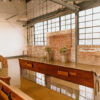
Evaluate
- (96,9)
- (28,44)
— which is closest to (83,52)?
(96,9)

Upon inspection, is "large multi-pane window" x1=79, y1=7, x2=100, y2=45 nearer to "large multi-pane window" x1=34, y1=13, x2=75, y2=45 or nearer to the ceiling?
"large multi-pane window" x1=34, y1=13, x2=75, y2=45

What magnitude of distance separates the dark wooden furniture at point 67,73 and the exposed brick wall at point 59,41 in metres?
1.60

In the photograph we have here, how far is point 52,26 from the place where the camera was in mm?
6848

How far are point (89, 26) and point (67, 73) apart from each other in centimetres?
253

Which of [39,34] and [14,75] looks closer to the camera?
[14,75]

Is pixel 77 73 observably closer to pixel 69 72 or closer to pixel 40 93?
pixel 69 72

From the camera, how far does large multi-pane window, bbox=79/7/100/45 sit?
4445 millimetres

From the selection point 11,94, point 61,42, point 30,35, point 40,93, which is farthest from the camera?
point 30,35

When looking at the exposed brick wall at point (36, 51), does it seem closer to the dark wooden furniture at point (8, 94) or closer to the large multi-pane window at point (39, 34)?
the large multi-pane window at point (39, 34)

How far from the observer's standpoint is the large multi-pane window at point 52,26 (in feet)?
18.5

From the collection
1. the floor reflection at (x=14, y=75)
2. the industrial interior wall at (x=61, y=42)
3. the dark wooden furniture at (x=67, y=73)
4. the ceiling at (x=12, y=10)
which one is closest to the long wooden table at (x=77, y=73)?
the dark wooden furniture at (x=67, y=73)

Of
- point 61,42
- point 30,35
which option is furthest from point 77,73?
point 30,35

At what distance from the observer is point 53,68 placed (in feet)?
11.2

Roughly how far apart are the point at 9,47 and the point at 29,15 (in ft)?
9.13
